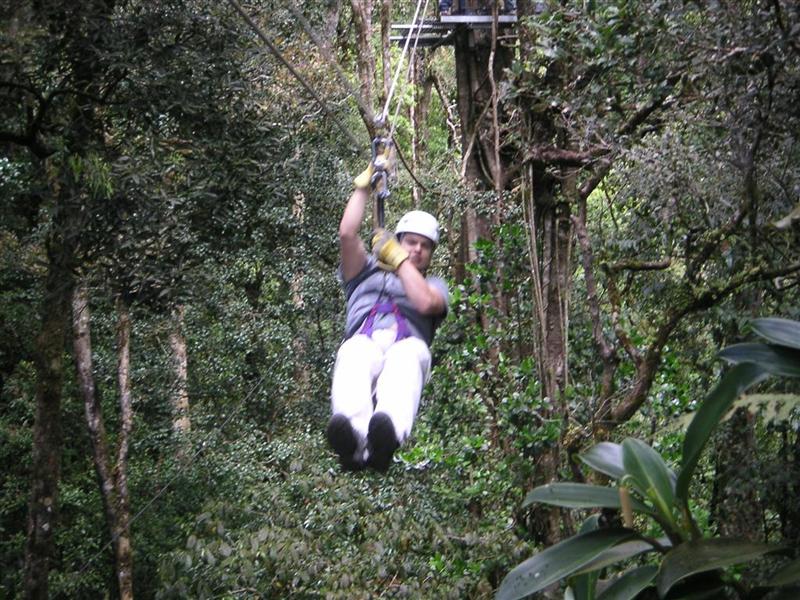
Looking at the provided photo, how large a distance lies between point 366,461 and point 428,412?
2.69 metres

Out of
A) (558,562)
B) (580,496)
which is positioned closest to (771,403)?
(580,496)

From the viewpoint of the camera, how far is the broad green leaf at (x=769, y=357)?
9.44ft

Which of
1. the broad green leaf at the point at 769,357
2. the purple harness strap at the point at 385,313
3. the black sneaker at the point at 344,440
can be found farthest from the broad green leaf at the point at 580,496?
the purple harness strap at the point at 385,313

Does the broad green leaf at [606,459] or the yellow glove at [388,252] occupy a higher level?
the yellow glove at [388,252]

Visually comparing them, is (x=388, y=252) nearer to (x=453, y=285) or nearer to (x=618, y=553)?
(x=618, y=553)

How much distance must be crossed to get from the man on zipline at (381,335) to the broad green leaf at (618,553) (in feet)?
2.71

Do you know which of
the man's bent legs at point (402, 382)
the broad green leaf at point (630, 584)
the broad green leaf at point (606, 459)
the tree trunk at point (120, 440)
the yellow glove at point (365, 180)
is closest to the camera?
the broad green leaf at point (630, 584)

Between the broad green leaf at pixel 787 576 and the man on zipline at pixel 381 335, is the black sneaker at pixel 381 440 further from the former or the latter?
the broad green leaf at pixel 787 576

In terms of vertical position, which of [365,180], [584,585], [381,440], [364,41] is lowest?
[584,585]

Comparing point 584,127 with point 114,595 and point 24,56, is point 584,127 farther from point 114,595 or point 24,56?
point 114,595

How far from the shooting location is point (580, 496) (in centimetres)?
311

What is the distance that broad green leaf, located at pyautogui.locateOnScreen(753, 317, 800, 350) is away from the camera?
282 centimetres

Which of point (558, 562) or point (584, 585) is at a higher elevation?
point (558, 562)

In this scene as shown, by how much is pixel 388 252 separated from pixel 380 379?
46 centimetres
